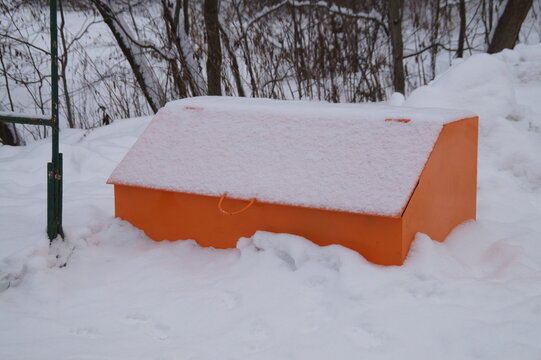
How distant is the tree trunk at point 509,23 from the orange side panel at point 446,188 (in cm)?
396

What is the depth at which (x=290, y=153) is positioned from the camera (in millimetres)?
2607

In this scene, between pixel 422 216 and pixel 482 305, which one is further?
pixel 422 216

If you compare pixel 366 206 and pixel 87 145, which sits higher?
pixel 87 145

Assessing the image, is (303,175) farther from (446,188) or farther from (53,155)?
(53,155)

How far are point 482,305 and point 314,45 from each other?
4859mm

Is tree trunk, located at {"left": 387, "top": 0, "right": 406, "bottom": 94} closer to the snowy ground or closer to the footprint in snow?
the snowy ground

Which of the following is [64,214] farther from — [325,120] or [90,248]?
[325,120]

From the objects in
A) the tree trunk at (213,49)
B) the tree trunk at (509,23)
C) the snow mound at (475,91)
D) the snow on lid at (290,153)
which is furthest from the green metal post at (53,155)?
the tree trunk at (509,23)

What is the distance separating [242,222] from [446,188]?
0.95 metres

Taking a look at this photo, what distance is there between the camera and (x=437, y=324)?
1947 millimetres

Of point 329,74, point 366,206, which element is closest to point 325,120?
point 366,206

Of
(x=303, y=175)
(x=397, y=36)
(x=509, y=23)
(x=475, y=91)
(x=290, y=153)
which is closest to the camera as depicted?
(x=303, y=175)

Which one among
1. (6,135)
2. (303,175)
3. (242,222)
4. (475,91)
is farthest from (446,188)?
(6,135)

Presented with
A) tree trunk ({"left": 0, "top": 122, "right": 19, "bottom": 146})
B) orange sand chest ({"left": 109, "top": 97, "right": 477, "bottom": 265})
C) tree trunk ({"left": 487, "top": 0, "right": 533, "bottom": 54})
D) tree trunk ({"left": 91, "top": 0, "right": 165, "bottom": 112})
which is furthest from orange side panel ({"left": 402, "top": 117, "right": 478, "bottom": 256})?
tree trunk ({"left": 0, "top": 122, "right": 19, "bottom": 146})
